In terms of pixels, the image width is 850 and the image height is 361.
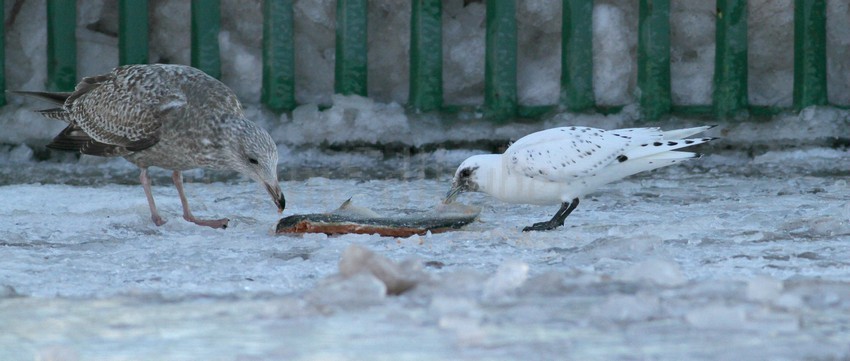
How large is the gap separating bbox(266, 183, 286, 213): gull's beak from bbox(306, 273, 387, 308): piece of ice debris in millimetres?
2186

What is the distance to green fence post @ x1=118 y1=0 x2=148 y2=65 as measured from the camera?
8.49m

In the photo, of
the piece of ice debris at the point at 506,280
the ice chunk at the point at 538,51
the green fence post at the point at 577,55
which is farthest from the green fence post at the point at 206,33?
the piece of ice debris at the point at 506,280

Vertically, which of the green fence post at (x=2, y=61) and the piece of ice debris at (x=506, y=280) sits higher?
the green fence post at (x=2, y=61)

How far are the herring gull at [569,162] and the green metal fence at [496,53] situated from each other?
228 centimetres

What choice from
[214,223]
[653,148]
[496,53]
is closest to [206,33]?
[496,53]

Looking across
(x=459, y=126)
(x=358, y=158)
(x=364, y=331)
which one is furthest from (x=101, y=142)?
(x=364, y=331)

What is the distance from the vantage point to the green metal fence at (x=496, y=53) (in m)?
8.30

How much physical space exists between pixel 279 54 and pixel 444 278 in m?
4.74

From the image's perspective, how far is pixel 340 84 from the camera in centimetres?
852

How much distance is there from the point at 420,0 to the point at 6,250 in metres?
3.77

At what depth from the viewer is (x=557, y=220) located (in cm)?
600

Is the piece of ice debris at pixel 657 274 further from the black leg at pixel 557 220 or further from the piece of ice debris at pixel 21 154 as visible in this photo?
the piece of ice debris at pixel 21 154

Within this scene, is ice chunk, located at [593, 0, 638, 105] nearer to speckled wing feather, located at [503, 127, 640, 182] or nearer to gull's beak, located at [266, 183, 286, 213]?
speckled wing feather, located at [503, 127, 640, 182]

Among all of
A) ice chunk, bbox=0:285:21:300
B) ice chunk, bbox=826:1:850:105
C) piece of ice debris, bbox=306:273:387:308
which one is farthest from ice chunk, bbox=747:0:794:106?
ice chunk, bbox=0:285:21:300
